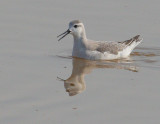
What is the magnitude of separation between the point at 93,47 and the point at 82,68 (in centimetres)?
143

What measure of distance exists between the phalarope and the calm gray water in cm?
34

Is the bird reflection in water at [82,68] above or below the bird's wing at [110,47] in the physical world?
below

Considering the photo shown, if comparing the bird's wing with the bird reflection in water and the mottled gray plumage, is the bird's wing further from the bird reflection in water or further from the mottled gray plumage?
the bird reflection in water

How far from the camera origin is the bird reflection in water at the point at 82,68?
13820 mm

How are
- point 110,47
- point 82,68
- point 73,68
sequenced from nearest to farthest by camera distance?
point 73,68, point 82,68, point 110,47

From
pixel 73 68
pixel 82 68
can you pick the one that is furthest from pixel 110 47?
pixel 73 68

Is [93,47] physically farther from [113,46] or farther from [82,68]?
[82,68]

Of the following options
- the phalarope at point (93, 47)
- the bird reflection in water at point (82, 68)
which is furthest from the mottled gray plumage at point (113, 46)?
the bird reflection in water at point (82, 68)

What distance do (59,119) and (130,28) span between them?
29.8 ft

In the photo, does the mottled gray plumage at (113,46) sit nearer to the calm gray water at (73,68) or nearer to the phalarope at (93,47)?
the phalarope at (93,47)

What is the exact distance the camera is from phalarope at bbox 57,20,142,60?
17.4 m

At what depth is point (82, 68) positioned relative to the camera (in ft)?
53.4

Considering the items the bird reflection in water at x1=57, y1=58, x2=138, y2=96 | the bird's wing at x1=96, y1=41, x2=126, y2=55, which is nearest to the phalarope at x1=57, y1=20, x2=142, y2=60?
the bird's wing at x1=96, y1=41, x2=126, y2=55

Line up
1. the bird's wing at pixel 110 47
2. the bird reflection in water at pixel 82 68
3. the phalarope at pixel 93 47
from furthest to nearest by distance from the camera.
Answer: the bird's wing at pixel 110 47 → the phalarope at pixel 93 47 → the bird reflection in water at pixel 82 68
